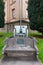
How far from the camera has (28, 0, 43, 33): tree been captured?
18.1 meters

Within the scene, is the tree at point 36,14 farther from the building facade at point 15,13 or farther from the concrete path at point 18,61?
the building facade at point 15,13

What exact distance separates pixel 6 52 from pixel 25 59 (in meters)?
1.38

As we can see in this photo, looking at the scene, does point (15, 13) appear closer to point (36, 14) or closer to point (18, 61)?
point (36, 14)

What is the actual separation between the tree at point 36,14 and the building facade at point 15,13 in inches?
467

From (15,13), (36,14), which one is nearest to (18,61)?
(36,14)

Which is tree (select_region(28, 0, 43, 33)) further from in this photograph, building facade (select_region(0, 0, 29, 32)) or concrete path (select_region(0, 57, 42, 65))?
building facade (select_region(0, 0, 29, 32))

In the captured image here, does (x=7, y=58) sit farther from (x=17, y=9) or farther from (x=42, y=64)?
(x=17, y=9)

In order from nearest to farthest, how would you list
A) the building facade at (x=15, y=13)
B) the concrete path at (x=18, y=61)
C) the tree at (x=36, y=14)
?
the concrete path at (x=18, y=61)
the tree at (x=36, y=14)
the building facade at (x=15, y=13)

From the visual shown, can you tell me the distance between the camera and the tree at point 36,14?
18.1 m

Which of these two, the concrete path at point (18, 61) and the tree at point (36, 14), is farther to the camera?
the tree at point (36, 14)

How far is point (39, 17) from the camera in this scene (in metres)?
18.1

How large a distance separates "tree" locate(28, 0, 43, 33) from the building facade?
11864 millimetres

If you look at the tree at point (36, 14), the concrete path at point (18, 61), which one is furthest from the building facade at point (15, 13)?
the concrete path at point (18, 61)

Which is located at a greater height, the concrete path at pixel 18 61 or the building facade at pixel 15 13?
the building facade at pixel 15 13
